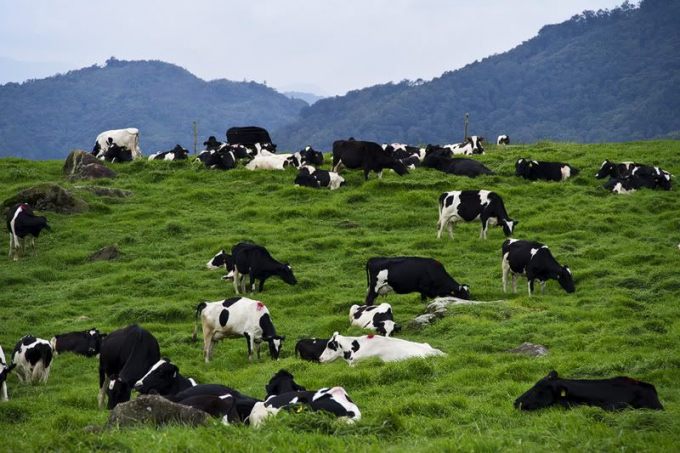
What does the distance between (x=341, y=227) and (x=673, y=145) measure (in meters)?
22.7

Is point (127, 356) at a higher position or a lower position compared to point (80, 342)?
higher

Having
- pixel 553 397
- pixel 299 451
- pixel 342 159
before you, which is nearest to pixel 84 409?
pixel 299 451

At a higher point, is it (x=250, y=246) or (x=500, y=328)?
(x=250, y=246)

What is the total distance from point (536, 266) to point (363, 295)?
182 inches

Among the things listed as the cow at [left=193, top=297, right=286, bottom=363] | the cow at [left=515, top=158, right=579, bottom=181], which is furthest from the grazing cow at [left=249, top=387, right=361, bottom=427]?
the cow at [left=515, top=158, right=579, bottom=181]

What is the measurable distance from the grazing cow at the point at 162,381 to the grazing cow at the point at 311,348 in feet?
14.3

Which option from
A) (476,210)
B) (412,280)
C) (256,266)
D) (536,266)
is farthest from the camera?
(476,210)

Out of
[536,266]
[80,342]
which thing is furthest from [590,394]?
[80,342]

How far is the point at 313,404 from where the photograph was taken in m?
12.5

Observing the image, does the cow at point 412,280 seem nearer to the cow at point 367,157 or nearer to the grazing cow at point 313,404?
the grazing cow at point 313,404

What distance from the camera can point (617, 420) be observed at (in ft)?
38.2

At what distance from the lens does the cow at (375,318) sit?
808 inches

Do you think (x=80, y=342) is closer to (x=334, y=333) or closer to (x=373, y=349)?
(x=334, y=333)

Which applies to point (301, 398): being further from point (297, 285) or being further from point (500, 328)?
Result: point (297, 285)
